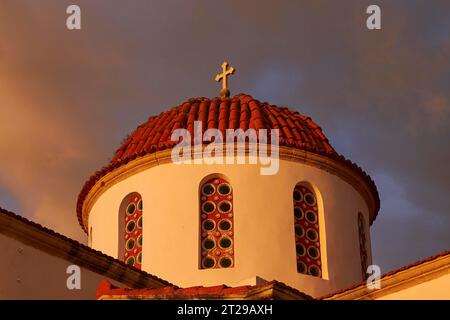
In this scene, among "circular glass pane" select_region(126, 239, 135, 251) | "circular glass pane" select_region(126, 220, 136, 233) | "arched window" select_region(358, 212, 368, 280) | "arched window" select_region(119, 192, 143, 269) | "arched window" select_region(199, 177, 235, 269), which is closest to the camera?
"arched window" select_region(199, 177, 235, 269)

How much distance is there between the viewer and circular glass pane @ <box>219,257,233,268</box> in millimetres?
18750

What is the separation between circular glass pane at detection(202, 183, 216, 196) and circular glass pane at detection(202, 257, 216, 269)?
3.93 feet

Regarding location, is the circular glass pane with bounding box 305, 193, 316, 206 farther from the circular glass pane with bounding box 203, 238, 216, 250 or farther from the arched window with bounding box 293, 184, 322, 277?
the circular glass pane with bounding box 203, 238, 216, 250

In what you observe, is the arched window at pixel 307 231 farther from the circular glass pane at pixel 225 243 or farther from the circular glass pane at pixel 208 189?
the circular glass pane at pixel 208 189

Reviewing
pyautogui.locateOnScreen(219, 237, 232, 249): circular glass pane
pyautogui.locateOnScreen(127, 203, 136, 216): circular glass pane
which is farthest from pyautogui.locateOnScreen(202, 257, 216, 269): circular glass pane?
pyautogui.locateOnScreen(127, 203, 136, 216): circular glass pane

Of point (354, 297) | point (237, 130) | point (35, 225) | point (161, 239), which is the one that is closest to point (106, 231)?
point (161, 239)

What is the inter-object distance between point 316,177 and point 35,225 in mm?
6091

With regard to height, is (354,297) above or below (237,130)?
below

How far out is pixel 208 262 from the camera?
1888cm

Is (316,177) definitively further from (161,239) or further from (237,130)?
(161,239)

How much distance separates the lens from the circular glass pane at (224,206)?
63.3ft

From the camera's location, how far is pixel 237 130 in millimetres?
19938

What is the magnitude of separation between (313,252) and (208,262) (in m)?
1.85
